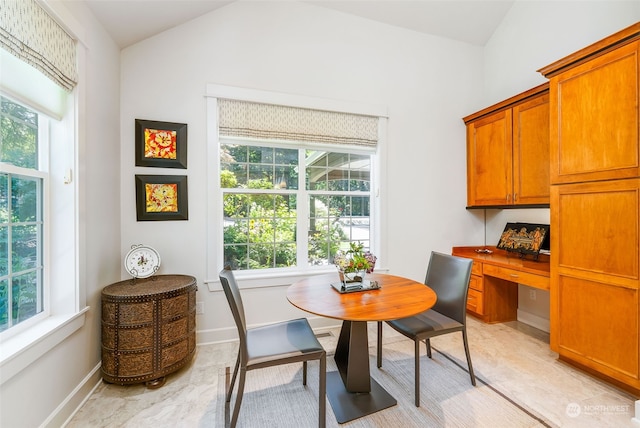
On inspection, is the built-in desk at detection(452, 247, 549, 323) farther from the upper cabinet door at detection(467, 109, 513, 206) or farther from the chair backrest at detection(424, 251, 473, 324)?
the chair backrest at detection(424, 251, 473, 324)

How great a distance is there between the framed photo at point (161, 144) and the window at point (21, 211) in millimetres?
720

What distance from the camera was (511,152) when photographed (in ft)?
9.87

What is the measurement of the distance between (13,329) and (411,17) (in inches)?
170

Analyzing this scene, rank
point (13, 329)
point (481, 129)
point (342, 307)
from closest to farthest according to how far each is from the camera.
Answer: point (13, 329) < point (342, 307) < point (481, 129)

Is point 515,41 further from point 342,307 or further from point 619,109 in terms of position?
point 342,307

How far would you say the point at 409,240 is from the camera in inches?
131

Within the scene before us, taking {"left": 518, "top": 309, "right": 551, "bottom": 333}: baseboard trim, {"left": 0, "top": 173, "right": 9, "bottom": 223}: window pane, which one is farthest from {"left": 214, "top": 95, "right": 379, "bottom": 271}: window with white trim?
{"left": 518, "top": 309, "right": 551, "bottom": 333}: baseboard trim

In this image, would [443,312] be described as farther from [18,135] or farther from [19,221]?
[18,135]

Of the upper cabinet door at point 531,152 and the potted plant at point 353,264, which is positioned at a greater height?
the upper cabinet door at point 531,152

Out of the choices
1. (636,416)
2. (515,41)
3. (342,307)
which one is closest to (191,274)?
(342,307)

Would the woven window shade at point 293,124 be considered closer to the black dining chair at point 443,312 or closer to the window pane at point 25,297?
the black dining chair at point 443,312

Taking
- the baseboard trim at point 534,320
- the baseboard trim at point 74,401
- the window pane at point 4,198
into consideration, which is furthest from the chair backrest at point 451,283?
the window pane at point 4,198

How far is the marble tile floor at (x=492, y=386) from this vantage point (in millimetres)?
1673

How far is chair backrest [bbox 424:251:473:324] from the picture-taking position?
2020 millimetres
